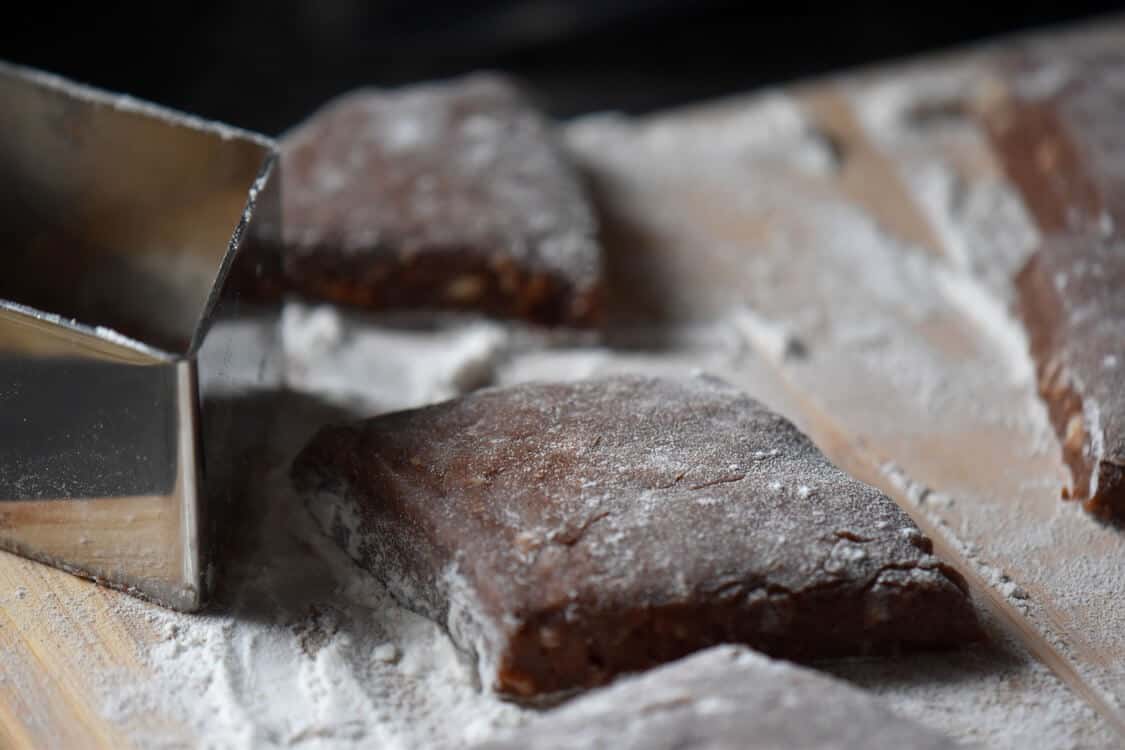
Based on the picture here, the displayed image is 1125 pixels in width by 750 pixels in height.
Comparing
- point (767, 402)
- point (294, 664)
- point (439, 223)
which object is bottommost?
point (294, 664)

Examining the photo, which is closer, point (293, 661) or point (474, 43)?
point (293, 661)

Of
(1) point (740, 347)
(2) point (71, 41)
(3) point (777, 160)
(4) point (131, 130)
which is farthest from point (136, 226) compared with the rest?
(2) point (71, 41)

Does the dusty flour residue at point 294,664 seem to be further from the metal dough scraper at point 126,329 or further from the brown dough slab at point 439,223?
the brown dough slab at point 439,223

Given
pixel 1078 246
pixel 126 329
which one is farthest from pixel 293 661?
pixel 1078 246

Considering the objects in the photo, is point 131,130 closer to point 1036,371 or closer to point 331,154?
point 331,154

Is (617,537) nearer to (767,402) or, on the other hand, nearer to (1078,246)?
(767,402)

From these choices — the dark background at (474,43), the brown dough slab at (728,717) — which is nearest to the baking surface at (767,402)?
the brown dough slab at (728,717)

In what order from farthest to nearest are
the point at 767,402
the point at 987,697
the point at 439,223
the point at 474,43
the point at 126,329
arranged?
the point at 474,43, the point at 439,223, the point at 767,402, the point at 126,329, the point at 987,697
